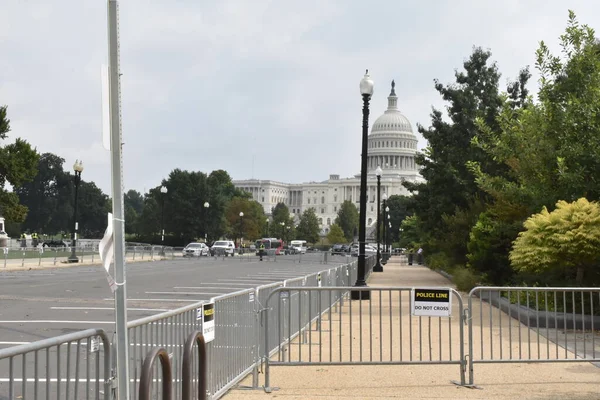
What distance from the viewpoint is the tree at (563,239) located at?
A: 1573 centimetres

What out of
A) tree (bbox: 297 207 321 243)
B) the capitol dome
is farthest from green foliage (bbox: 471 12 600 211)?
the capitol dome

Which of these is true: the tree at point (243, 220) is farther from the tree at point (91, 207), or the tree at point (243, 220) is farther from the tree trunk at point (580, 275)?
the tree trunk at point (580, 275)

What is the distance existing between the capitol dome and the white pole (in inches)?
7123

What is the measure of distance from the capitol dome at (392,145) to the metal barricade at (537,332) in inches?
6663

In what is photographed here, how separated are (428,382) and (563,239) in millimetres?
6715

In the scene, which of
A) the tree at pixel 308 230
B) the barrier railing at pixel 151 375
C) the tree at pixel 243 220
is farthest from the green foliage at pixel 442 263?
the tree at pixel 308 230

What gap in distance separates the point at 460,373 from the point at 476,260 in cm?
1484

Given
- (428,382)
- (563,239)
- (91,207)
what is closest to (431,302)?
(428,382)

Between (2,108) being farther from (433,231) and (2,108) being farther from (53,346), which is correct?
(53,346)

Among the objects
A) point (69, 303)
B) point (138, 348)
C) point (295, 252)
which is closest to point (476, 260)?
point (69, 303)

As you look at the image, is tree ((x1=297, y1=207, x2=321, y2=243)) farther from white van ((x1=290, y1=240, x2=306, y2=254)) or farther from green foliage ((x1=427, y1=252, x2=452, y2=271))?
green foliage ((x1=427, y1=252, x2=452, y2=271))

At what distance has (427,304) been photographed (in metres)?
10.3

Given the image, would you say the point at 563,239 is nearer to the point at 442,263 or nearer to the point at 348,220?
the point at 442,263

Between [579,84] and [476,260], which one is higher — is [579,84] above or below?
above
